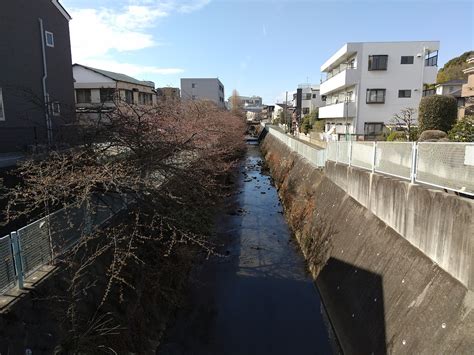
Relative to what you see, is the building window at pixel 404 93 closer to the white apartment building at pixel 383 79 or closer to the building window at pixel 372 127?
the white apartment building at pixel 383 79

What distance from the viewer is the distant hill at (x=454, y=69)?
2163 inches

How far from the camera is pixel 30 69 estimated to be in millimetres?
15945

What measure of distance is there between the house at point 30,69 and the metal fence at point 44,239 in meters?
4.70

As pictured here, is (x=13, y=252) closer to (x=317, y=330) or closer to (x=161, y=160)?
(x=161, y=160)

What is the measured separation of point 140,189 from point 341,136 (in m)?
27.6

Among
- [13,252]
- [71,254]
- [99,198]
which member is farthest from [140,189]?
[13,252]

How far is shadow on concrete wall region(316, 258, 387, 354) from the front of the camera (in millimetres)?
6637

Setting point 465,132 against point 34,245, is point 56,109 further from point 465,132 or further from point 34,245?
point 465,132

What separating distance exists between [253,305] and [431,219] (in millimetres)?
5931

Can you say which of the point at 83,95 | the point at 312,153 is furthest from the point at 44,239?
the point at 83,95

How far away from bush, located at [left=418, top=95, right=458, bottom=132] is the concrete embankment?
25.1ft

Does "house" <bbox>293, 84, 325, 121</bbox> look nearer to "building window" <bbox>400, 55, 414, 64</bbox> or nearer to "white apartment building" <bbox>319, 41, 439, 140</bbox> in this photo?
"white apartment building" <bbox>319, 41, 439, 140</bbox>

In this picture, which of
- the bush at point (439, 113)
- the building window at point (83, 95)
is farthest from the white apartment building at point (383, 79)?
the building window at point (83, 95)

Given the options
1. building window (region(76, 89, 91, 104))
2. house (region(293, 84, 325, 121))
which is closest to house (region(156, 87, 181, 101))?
building window (region(76, 89, 91, 104))
